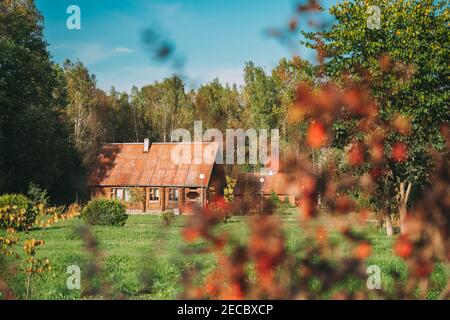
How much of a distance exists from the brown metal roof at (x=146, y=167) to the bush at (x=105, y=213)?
657 inches

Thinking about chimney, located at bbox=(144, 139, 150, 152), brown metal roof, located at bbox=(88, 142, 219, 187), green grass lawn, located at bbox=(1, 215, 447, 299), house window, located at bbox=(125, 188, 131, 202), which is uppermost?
chimney, located at bbox=(144, 139, 150, 152)

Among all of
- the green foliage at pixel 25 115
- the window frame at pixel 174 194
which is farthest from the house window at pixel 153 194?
the green foliage at pixel 25 115

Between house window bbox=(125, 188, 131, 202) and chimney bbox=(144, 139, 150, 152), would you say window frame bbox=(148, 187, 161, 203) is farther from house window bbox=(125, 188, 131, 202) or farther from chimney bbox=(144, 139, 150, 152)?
chimney bbox=(144, 139, 150, 152)

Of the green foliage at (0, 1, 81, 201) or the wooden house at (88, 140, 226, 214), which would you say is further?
the wooden house at (88, 140, 226, 214)

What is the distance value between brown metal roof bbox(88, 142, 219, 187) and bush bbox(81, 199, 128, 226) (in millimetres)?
16682

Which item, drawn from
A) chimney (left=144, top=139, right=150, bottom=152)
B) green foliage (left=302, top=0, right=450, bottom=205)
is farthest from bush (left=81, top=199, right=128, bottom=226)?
chimney (left=144, top=139, right=150, bottom=152)

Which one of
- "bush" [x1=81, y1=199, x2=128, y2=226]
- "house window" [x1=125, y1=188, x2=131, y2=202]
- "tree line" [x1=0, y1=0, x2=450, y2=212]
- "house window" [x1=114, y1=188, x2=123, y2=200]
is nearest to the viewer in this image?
"tree line" [x1=0, y1=0, x2=450, y2=212]

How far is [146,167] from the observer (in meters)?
46.1

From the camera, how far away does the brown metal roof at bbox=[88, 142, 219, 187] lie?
146ft

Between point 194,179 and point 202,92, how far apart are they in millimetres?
12362

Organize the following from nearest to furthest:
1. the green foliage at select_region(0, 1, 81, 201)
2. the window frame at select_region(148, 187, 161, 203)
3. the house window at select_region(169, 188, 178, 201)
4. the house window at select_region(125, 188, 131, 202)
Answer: the green foliage at select_region(0, 1, 81, 201) → the house window at select_region(169, 188, 178, 201) → the window frame at select_region(148, 187, 161, 203) → the house window at select_region(125, 188, 131, 202)

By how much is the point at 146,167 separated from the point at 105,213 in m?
19.8

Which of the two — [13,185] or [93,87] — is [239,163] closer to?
[93,87]

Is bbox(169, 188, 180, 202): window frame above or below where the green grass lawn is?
above
